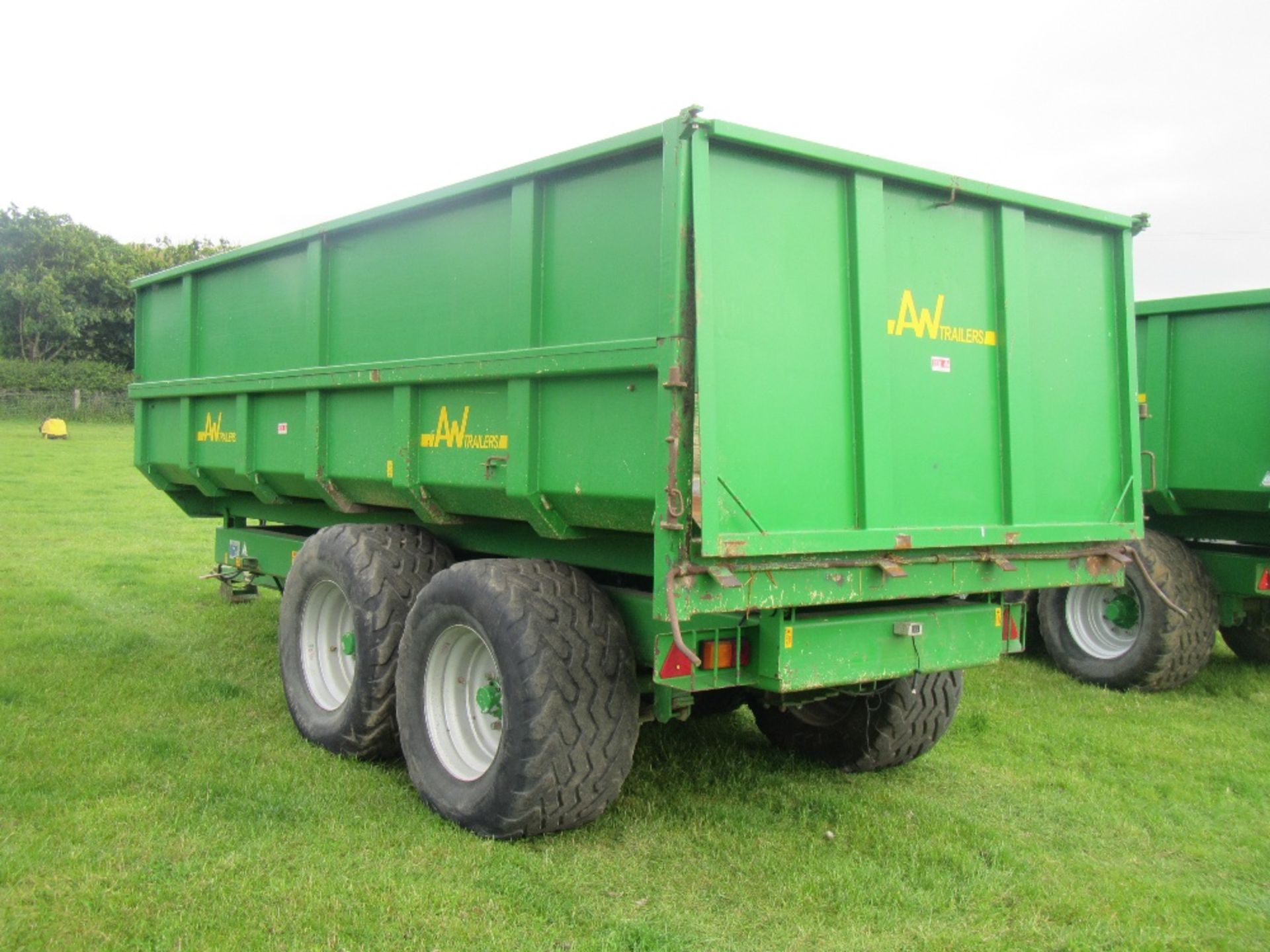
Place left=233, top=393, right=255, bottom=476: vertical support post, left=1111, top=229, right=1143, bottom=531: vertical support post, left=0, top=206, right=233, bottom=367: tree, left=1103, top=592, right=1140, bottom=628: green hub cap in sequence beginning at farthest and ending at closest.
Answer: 1. left=0, top=206, right=233, bottom=367: tree
2. left=1103, top=592, right=1140, bottom=628: green hub cap
3. left=233, top=393, right=255, bottom=476: vertical support post
4. left=1111, top=229, right=1143, bottom=531: vertical support post

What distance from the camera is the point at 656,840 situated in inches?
169

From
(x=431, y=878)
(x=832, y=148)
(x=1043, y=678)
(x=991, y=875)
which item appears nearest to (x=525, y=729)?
(x=431, y=878)

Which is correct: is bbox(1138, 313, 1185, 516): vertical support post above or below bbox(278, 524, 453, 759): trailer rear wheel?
above

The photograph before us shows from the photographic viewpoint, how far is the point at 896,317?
4.23 meters

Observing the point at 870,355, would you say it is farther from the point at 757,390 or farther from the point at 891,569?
the point at 891,569

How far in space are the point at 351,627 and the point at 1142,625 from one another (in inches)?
198

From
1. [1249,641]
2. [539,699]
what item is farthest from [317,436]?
[1249,641]

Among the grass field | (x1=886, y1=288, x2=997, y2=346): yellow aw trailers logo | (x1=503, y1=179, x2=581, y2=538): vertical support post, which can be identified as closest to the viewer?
the grass field

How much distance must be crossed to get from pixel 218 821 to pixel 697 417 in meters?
2.44

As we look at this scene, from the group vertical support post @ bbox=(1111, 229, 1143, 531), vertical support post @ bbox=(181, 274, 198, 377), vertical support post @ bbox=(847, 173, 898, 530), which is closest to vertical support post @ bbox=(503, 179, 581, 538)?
vertical support post @ bbox=(847, 173, 898, 530)

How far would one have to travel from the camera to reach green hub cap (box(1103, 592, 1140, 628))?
7625mm

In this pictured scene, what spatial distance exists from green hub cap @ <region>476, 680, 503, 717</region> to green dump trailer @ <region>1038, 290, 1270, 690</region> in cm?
470

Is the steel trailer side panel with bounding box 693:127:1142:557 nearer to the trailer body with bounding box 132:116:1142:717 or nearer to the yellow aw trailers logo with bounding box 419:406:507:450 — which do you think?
the trailer body with bounding box 132:116:1142:717

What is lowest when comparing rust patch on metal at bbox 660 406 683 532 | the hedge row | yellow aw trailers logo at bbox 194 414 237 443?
rust patch on metal at bbox 660 406 683 532
